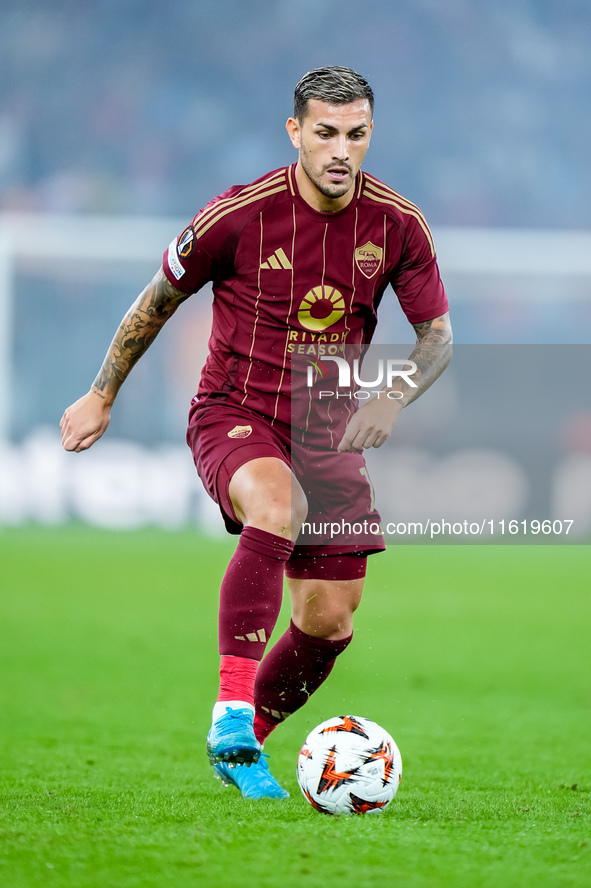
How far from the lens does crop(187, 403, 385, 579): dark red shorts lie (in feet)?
10.8

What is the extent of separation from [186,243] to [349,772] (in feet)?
5.11

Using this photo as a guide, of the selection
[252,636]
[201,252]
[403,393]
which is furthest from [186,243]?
[252,636]

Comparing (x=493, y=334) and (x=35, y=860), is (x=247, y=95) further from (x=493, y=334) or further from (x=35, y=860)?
(x=35, y=860)

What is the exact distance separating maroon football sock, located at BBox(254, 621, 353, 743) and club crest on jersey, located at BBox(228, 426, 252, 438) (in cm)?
69

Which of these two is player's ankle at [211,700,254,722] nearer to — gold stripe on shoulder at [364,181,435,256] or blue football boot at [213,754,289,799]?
blue football boot at [213,754,289,799]

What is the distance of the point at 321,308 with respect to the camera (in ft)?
11.2

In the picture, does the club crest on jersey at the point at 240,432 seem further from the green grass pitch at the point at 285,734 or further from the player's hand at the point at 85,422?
the green grass pitch at the point at 285,734

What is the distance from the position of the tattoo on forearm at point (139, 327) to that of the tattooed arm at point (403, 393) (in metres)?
0.70

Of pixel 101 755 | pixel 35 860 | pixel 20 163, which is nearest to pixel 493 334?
pixel 20 163

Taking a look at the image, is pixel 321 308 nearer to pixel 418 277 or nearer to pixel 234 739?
pixel 418 277

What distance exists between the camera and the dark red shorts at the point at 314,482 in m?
3.30

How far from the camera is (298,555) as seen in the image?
3.52 m

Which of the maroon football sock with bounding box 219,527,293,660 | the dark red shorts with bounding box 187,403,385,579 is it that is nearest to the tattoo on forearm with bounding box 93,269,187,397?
the dark red shorts with bounding box 187,403,385,579

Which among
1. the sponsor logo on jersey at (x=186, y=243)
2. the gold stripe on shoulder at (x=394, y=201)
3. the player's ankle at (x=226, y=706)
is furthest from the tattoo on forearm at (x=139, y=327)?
the player's ankle at (x=226, y=706)
